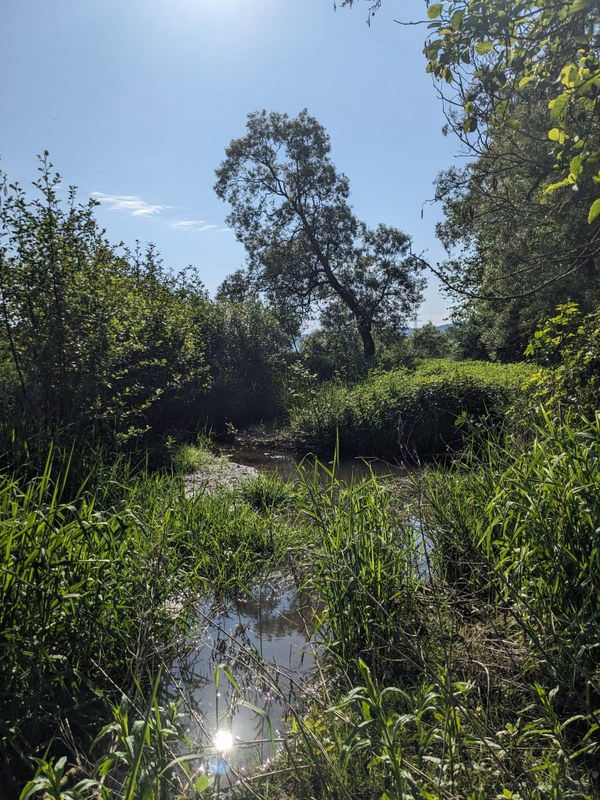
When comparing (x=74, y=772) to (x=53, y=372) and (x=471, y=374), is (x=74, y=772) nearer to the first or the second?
(x=53, y=372)

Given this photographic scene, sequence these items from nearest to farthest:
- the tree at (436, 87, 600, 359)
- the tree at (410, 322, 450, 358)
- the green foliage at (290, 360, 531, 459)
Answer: the tree at (436, 87, 600, 359), the green foliage at (290, 360, 531, 459), the tree at (410, 322, 450, 358)

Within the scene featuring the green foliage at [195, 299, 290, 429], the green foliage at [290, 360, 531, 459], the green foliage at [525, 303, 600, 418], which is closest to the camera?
the green foliage at [525, 303, 600, 418]

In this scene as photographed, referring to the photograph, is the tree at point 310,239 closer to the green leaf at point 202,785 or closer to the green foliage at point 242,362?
the green foliage at point 242,362

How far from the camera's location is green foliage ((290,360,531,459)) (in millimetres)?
10359

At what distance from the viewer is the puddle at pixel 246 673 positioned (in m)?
2.58

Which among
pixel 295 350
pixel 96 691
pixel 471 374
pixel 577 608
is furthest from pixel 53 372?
pixel 295 350

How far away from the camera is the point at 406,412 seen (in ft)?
34.8

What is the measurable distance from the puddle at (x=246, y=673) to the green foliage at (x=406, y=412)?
241 inches

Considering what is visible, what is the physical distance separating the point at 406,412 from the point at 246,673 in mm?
7622

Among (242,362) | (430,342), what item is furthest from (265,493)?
(430,342)

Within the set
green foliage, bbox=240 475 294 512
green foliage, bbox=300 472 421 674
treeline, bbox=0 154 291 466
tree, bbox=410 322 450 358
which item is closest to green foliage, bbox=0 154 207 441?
treeline, bbox=0 154 291 466

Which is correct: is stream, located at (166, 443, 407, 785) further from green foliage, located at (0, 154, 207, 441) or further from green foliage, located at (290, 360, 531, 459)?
green foliage, located at (290, 360, 531, 459)

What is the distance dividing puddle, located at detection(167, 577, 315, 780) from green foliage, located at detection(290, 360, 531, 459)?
6.12 metres

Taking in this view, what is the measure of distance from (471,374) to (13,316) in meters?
8.23
